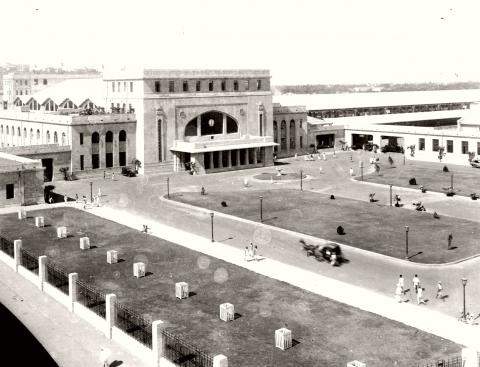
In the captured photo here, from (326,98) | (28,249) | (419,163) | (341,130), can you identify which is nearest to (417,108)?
(326,98)

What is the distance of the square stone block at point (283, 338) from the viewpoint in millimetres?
26578

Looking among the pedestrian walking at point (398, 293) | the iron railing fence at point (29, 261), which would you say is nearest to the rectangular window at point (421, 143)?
the pedestrian walking at point (398, 293)

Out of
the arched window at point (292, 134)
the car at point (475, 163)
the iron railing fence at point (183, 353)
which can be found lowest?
the iron railing fence at point (183, 353)

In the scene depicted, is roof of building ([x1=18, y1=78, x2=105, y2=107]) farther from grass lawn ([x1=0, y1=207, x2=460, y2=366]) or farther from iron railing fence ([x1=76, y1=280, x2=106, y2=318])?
iron railing fence ([x1=76, y1=280, x2=106, y2=318])

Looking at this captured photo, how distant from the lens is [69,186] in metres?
72.5

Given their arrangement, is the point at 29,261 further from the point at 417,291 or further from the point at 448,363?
the point at 448,363

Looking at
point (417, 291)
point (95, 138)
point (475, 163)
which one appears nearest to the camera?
point (417, 291)

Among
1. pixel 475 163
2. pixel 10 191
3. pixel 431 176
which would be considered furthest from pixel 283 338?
pixel 475 163

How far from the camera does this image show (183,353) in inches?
1051

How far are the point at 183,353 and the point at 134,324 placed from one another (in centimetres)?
439

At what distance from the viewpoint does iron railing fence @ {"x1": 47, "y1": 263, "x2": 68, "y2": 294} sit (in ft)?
119

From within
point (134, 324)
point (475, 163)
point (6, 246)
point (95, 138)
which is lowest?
point (134, 324)

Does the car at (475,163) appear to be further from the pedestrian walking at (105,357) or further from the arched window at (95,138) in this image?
the pedestrian walking at (105,357)

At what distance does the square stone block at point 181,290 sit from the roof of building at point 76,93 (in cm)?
6357
